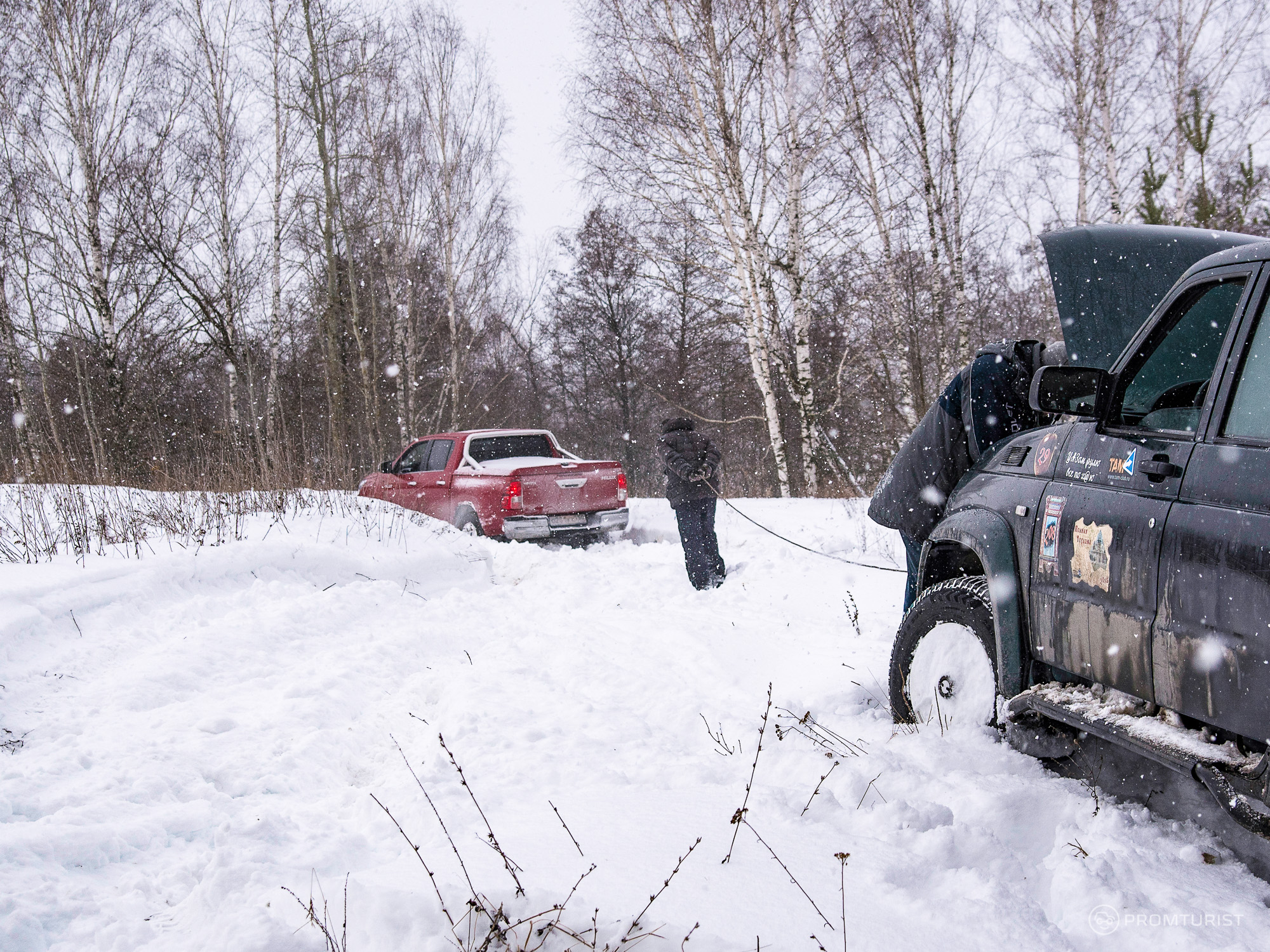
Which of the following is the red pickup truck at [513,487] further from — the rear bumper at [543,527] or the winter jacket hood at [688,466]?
the winter jacket hood at [688,466]

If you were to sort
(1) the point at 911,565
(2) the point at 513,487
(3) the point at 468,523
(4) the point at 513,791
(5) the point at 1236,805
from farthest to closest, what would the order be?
(3) the point at 468,523 < (2) the point at 513,487 < (1) the point at 911,565 < (4) the point at 513,791 < (5) the point at 1236,805

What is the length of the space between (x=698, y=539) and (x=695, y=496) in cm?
41

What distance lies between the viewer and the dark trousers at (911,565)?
12.9ft

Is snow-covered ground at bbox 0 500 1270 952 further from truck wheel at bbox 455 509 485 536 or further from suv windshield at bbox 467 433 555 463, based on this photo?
suv windshield at bbox 467 433 555 463

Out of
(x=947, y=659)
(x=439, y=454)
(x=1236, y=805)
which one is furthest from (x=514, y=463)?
(x=1236, y=805)

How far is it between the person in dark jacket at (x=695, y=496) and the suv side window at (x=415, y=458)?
451cm

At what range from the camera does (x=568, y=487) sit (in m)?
8.93

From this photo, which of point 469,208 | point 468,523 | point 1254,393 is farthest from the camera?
point 469,208

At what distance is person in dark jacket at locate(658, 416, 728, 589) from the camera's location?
7000 mm

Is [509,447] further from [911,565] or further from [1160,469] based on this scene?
[1160,469]

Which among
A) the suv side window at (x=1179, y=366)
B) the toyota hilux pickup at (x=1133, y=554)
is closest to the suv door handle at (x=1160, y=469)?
the toyota hilux pickup at (x=1133, y=554)

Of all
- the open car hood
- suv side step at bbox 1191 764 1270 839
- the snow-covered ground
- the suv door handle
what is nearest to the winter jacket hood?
the snow-covered ground

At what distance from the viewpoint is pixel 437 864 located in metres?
2.16

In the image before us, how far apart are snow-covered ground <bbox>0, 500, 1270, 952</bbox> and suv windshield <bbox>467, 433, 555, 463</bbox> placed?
3962 millimetres
